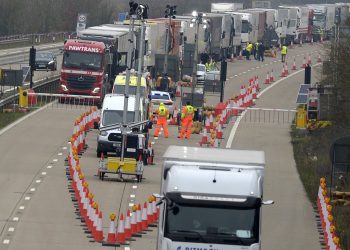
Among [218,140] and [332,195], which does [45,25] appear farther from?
[332,195]

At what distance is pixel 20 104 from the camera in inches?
2244

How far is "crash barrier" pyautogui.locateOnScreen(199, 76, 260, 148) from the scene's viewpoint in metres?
47.6

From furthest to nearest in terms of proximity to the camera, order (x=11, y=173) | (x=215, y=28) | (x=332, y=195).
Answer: (x=215, y=28) → (x=11, y=173) → (x=332, y=195)

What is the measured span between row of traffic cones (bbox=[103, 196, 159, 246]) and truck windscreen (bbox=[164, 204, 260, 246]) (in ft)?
16.7

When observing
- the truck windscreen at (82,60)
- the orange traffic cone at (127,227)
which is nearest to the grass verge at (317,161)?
the orange traffic cone at (127,227)

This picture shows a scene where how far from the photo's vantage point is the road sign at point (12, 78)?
5934 centimetres

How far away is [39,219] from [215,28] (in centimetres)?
6148

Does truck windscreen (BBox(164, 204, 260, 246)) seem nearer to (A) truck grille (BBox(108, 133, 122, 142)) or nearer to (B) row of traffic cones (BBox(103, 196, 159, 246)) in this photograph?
(B) row of traffic cones (BBox(103, 196, 159, 246))

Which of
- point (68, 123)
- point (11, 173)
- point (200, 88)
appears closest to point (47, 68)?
point (200, 88)

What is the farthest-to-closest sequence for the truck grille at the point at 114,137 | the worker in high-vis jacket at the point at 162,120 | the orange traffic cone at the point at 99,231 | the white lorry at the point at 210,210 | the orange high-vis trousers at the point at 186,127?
1. the orange high-vis trousers at the point at 186,127
2. the worker in high-vis jacket at the point at 162,120
3. the truck grille at the point at 114,137
4. the orange traffic cone at the point at 99,231
5. the white lorry at the point at 210,210

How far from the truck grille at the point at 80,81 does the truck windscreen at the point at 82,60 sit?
448 millimetres

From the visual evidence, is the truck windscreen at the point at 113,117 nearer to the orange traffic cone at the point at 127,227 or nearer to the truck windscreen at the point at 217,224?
the orange traffic cone at the point at 127,227

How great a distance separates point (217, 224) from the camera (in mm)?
22031

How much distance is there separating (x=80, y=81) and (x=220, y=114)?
9.42 metres
